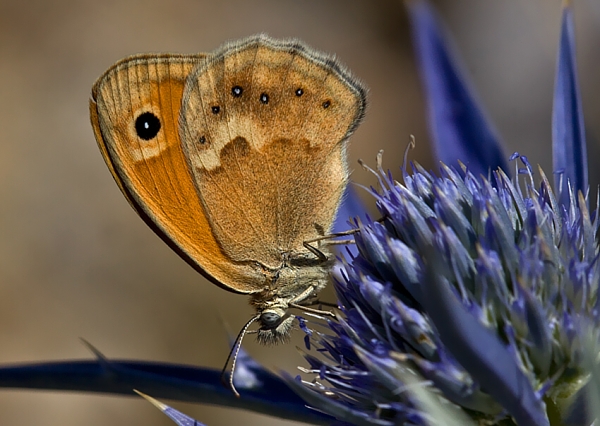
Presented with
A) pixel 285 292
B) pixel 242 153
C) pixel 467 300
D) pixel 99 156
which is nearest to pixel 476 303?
pixel 467 300

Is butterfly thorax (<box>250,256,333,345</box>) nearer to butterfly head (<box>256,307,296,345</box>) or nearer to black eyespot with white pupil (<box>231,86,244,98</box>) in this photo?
butterfly head (<box>256,307,296,345</box>)

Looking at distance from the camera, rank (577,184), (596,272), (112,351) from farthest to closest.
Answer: (112,351) < (577,184) < (596,272)

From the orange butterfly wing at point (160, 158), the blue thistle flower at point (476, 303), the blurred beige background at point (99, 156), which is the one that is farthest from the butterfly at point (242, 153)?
the blurred beige background at point (99, 156)

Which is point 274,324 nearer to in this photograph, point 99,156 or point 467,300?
point 467,300

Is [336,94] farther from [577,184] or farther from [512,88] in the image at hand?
[512,88]

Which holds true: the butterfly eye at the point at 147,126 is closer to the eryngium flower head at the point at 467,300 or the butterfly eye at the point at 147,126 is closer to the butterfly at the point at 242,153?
the butterfly at the point at 242,153

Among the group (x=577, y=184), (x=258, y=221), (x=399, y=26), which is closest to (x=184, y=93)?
(x=258, y=221)
